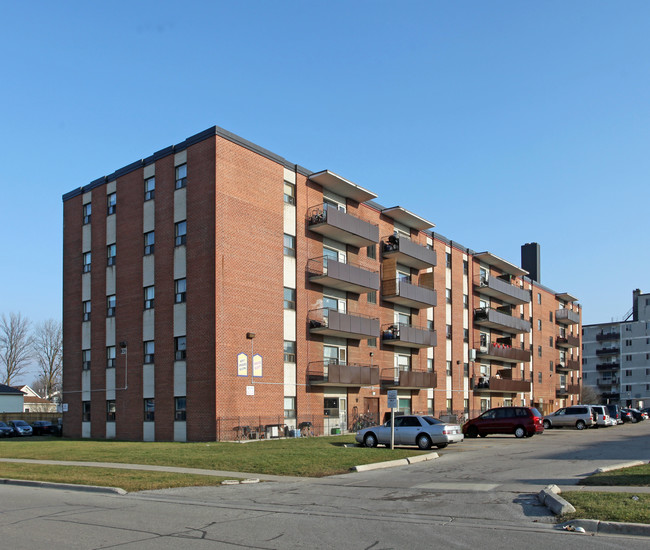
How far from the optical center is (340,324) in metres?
39.6

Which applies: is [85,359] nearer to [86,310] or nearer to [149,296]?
[86,310]

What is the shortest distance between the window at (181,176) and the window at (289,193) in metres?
5.82

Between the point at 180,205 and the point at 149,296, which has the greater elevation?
the point at 180,205

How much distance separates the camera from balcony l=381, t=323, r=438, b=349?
1811 inches

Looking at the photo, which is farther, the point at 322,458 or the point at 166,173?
the point at 166,173

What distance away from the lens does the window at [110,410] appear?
129ft

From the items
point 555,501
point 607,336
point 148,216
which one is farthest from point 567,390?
point 555,501

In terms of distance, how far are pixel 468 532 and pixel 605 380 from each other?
402 ft

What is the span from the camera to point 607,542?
9344 mm

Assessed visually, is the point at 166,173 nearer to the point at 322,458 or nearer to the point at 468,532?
the point at 322,458

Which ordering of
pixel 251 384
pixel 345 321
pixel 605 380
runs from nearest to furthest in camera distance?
pixel 251 384 → pixel 345 321 → pixel 605 380

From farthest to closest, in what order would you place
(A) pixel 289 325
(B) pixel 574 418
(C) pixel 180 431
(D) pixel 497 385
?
(D) pixel 497 385 < (B) pixel 574 418 < (A) pixel 289 325 < (C) pixel 180 431

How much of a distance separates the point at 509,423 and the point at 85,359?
25.6 metres

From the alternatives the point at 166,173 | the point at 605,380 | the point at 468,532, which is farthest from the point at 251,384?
the point at 605,380
